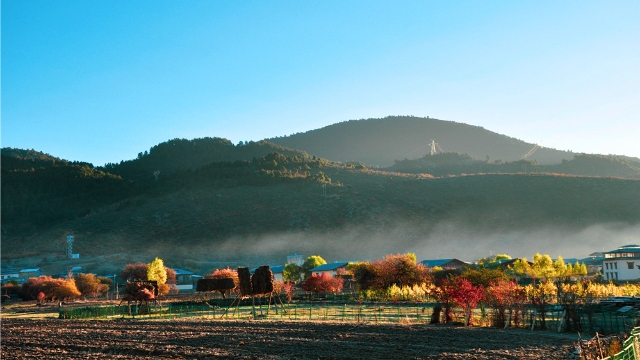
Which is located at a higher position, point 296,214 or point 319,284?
point 296,214

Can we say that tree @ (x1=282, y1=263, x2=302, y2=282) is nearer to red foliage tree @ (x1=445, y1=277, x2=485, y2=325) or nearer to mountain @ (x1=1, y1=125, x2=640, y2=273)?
mountain @ (x1=1, y1=125, x2=640, y2=273)


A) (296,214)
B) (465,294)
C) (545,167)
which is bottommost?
(465,294)

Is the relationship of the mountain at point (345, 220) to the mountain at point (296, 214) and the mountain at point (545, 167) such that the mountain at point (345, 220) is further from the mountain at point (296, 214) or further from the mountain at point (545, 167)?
the mountain at point (545, 167)

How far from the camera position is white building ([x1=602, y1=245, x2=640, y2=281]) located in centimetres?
6956

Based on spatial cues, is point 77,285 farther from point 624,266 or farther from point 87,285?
point 624,266

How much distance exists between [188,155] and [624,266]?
5620 inches

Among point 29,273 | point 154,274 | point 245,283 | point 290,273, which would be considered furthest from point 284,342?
point 29,273

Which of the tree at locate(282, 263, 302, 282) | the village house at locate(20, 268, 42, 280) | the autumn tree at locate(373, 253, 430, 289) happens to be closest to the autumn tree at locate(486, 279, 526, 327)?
the autumn tree at locate(373, 253, 430, 289)

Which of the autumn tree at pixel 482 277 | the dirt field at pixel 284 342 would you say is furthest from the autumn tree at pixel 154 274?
the autumn tree at pixel 482 277

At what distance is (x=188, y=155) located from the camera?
627 ft

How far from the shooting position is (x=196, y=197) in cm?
13575

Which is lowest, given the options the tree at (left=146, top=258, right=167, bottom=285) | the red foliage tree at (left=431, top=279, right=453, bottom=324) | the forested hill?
the red foliage tree at (left=431, top=279, right=453, bottom=324)

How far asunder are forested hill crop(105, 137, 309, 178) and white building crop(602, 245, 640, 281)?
124 metres

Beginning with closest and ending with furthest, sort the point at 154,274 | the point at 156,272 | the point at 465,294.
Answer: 1. the point at 465,294
2. the point at 154,274
3. the point at 156,272
